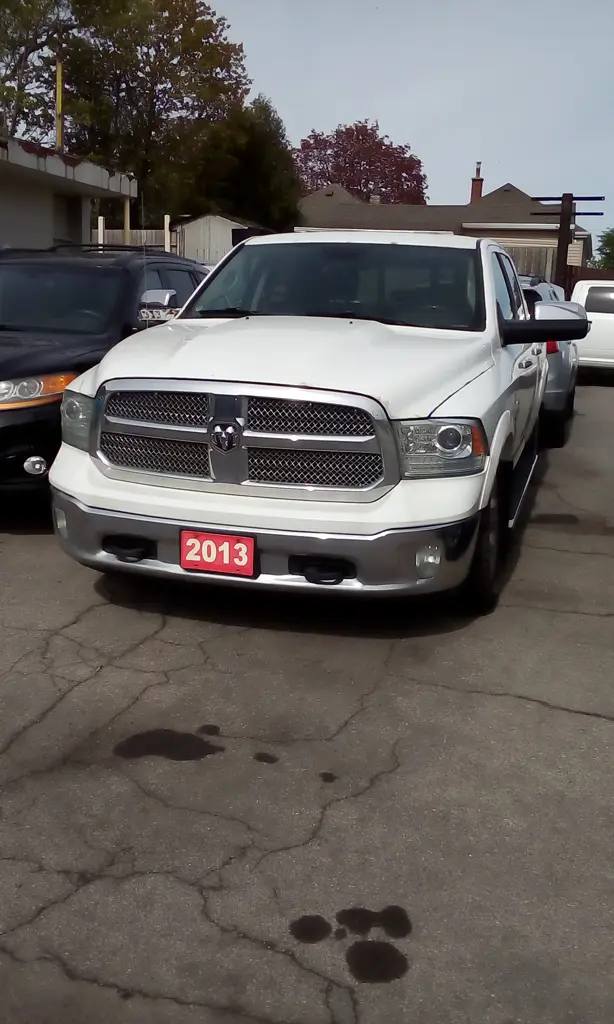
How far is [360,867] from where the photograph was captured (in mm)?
3025

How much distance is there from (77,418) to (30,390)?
136 centimetres

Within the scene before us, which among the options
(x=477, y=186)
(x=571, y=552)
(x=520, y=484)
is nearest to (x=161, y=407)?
(x=520, y=484)

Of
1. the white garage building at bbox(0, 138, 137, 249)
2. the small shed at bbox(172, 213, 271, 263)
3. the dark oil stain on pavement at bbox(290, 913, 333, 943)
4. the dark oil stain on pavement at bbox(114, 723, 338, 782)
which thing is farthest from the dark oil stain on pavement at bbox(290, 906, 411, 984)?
the small shed at bbox(172, 213, 271, 263)

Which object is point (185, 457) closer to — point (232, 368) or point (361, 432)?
point (232, 368)

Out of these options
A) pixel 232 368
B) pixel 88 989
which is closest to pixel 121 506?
pixel 232 368

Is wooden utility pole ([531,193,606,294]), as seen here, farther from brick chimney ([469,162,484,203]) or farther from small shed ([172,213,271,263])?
brick chimney ([469,162,484,203])

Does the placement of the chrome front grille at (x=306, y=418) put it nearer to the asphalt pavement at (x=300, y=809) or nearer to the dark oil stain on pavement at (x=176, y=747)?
the asphalt pavement at (x=300, y=809)

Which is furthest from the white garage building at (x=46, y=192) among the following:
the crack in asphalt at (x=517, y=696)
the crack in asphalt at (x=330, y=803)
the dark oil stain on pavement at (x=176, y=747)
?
the crack in asphalt at (x=330, y=803)

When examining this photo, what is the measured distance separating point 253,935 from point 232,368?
2.46 m

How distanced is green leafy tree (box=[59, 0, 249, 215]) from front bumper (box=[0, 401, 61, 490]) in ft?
133

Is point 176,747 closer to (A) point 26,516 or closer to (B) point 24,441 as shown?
(B) point 24,441

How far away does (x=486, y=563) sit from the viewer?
4.90m

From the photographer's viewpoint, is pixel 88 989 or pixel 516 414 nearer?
pixel 88 989

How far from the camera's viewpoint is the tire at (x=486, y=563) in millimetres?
4789
